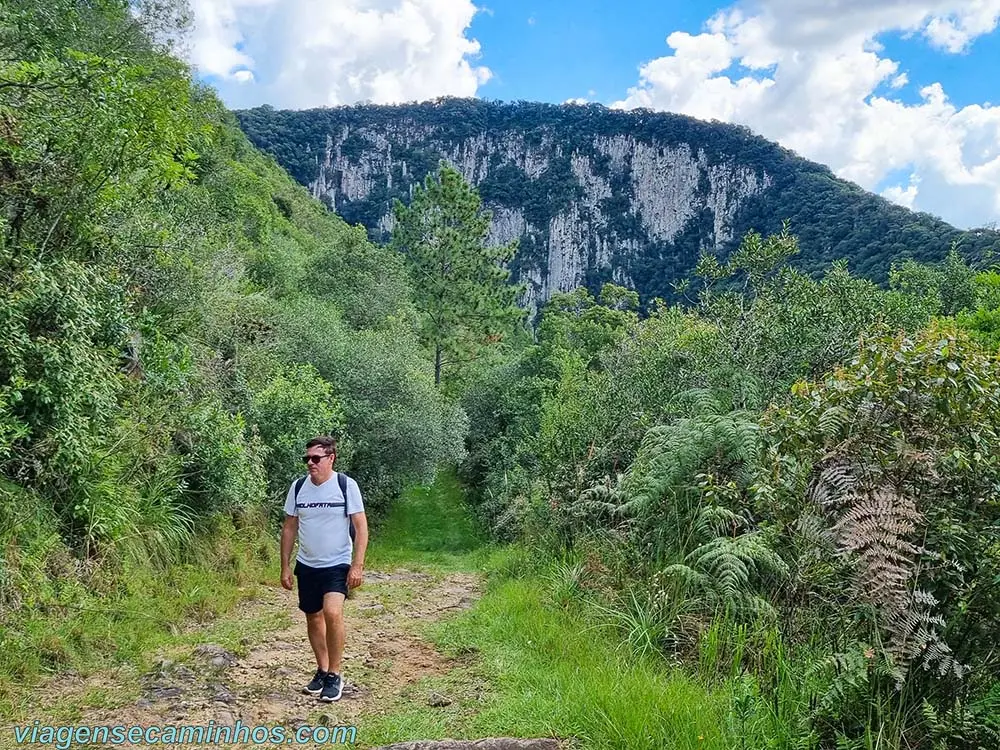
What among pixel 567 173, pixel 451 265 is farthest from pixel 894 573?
pixel 567 173

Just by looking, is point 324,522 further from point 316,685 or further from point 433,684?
point 433,684

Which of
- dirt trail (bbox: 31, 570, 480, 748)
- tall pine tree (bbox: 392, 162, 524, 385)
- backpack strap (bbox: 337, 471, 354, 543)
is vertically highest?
tall pine tree (bbox: 392, 162, 524, 385)

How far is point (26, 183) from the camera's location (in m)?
6.32

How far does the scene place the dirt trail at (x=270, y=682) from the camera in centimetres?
393

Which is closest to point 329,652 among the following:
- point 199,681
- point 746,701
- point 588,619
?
point 199,681

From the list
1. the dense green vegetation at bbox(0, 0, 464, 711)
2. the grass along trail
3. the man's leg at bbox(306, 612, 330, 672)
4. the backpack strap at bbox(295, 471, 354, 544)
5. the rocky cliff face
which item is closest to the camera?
the grass along trail

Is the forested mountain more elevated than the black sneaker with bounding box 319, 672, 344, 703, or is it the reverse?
the forested mountain

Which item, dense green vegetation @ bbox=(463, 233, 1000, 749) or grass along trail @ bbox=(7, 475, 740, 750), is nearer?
dense green vegetation @ bbox=(463, 233, 1000, 749)

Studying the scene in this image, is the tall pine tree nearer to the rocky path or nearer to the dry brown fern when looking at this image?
the rocky path

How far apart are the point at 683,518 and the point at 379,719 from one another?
10.6 ft

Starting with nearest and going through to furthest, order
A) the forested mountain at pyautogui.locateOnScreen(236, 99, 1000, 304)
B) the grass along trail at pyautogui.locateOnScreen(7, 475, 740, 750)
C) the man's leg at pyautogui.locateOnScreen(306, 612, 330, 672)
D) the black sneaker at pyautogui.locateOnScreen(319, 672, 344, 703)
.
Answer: the grass along trail at pyautogui.locateOnScreen(7, 475, 740, 750) < the black sneaker at pyautogui.locateOnScreen(319, 672, 344, 703) < the man's leg at pyautogui.locateOnScreen(306, 612, 330, 672) < the forested mountain at pyautogui.locateOnScreen(236, 99, 1000, 304)

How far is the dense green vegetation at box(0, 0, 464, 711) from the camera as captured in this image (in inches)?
206

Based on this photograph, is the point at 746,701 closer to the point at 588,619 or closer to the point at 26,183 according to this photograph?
the point at 588,619

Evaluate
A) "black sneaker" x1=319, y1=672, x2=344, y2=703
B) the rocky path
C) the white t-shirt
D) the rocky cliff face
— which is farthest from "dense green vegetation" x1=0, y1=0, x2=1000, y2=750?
the rocky cliff face
